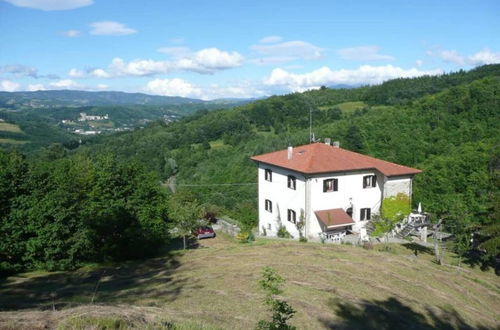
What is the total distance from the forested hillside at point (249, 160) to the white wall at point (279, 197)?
225 centimetres

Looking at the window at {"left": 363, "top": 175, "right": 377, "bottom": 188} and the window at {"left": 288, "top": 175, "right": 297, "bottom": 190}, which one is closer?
the window at {"left": 288, "top": 175, "right": 297, "bottom": 190}

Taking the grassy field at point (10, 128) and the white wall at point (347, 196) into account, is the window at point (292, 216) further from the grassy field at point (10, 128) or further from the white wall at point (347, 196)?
the grassy field at point (10, 128)

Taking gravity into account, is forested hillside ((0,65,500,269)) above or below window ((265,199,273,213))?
above

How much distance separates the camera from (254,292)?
48.2 ft

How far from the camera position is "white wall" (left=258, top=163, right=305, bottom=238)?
31062 mm

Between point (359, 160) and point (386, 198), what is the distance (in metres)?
3.89

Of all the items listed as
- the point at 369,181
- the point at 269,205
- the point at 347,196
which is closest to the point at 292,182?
the point at 269,205

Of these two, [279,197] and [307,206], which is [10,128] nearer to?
[279,197]

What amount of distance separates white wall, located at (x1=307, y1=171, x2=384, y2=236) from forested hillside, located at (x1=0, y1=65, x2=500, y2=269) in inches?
195

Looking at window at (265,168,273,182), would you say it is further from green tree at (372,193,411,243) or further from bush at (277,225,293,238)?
green tree at (372,193,411,243)

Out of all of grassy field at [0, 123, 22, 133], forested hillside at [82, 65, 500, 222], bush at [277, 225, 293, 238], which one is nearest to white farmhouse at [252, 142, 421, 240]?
bush at [277, 225, 293, 238]

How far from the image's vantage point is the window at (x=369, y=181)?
3206cm

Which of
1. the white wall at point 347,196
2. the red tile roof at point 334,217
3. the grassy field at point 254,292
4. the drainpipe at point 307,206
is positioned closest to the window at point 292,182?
the drainpipe at point 307,206

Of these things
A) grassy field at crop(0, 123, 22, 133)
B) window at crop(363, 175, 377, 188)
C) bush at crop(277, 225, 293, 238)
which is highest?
grassy field at crop(0, 123, 22, 133)
